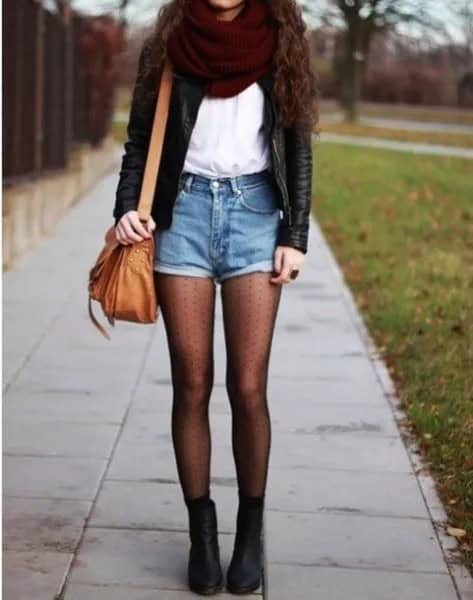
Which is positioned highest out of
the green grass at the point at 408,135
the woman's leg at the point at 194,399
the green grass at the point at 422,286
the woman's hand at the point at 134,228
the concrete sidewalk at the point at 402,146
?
the woman's hand at the point at 134,228

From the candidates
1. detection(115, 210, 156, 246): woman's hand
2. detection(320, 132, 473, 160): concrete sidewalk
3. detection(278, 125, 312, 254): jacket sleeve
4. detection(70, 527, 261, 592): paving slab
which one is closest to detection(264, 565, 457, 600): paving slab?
detection(70, 527, 261, 592): paving slab

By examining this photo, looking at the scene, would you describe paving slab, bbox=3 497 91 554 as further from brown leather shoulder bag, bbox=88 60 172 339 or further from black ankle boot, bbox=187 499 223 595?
brown leather shoulder bag, bbox=88 60 172 339

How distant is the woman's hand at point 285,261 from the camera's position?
3965 millimetres

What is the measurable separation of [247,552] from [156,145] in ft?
4.23

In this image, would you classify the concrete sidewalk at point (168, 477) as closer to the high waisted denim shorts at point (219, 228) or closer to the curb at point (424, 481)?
the curb at point (424, 481)

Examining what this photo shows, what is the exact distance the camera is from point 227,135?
388 centimetres

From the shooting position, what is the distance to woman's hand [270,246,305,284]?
156 inches

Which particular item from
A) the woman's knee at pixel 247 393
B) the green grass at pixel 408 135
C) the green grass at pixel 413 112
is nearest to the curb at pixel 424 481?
the woman's knee at pixel 247 393

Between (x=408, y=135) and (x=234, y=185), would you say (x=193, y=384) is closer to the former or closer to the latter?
(x=234, y=185)

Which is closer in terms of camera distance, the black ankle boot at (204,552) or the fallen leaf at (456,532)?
the black ankle boot at (204,552)

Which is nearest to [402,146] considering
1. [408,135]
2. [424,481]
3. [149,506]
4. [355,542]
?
[408,135]

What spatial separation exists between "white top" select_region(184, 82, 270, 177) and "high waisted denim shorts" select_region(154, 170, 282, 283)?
4cm

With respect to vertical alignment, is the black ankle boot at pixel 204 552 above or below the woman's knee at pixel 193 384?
below

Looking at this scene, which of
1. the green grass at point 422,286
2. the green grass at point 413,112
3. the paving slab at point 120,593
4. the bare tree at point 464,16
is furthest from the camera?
the green grass at point 413,112
